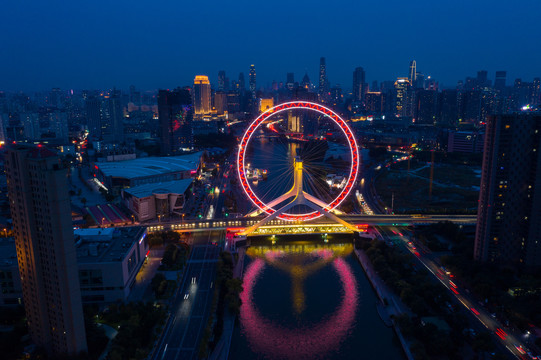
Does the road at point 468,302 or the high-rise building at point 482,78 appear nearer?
the road at point 468,302

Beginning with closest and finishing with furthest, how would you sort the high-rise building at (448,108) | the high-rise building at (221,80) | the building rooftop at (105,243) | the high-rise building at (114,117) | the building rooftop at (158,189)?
the building rooftop at (105,243), the building rooftop at (158,189), the high-rise building at (114,117), the high-rise building at (448,108), the high-rise building at (221,80)

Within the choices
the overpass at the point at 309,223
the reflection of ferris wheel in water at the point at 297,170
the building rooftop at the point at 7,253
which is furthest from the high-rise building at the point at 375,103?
the building rooftop at the point at 7,253

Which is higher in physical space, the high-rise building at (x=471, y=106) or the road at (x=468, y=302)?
the high-rise building at (x=471, y=106)

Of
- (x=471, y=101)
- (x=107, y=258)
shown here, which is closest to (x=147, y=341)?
(x=107, y=258)

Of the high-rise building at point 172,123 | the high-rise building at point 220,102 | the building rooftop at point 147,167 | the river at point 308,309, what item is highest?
the high-rise building at point 220,102

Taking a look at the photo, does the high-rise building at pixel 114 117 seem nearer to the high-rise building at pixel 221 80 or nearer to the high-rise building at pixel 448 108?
the high-rise building at pixel 448 108

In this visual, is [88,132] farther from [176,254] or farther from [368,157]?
[176,254]
